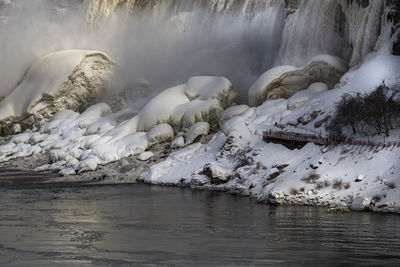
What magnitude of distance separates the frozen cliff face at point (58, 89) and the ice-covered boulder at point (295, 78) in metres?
29.1

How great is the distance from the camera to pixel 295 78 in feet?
166

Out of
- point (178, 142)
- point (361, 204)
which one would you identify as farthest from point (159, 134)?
point (361, 204)

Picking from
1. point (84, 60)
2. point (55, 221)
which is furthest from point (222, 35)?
point (55, 221)

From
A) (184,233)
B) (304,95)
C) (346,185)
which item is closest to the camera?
(184,233)

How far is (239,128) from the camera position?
44.0 metres

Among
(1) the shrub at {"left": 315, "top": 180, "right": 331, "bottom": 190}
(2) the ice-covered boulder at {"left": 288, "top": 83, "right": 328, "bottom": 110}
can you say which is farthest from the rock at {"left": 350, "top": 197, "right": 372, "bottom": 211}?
(2) the ice-covered boulder at {"left": 288, "top": 83, "right": 328, "bottom": 110}

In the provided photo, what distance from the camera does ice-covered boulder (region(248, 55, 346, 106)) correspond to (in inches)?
1934

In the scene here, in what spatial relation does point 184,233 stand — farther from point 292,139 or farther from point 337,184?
point 292,139

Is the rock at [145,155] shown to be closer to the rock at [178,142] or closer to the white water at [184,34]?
the rock at [178,142]

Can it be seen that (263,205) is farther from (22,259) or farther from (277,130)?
(22,259)

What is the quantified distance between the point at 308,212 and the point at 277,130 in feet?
47.7

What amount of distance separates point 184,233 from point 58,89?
54768 millimetres

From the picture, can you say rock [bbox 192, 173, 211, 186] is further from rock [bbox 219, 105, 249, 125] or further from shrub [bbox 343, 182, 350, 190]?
rock [bbox 219, 105, 249, 125]

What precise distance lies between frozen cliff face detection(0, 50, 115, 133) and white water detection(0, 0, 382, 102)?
3489 mm
